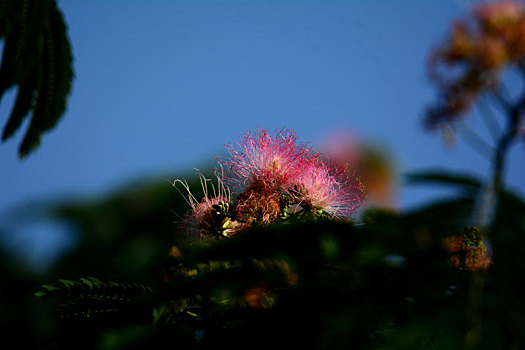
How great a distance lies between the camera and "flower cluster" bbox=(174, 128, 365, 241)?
2.40 m

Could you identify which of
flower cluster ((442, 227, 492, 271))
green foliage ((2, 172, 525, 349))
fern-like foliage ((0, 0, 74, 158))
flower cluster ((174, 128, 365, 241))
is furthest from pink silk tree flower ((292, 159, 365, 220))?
fern-like foliage ((0, 0, 74, 158))

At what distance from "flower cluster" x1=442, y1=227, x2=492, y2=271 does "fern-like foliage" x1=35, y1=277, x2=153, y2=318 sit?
1.12 meters

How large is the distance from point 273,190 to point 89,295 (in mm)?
935

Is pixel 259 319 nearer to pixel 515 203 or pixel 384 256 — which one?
pixel 384 256

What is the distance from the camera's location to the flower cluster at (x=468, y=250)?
4.12ft

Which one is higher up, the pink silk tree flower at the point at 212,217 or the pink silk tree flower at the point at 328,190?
the pink silk tree flower at the point at 328,190

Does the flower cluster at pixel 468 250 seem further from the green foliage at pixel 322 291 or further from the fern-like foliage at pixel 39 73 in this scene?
the fern-like foliage at pixel 39 73

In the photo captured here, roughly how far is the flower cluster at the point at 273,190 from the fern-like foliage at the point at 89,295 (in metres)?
0.50

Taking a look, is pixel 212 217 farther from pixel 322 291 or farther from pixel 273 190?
pixel 322 291

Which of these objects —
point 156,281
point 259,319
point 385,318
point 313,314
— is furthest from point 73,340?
point 385,318

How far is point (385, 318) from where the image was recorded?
1.29 meters

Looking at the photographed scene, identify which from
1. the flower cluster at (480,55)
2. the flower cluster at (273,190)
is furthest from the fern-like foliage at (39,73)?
the flower cluster at (480,55)

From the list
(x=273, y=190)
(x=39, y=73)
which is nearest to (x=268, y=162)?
(x=273, y=190)

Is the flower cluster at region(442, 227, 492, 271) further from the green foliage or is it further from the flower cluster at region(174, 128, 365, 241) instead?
the flower cluster at region(174, 128, 365, 241)
